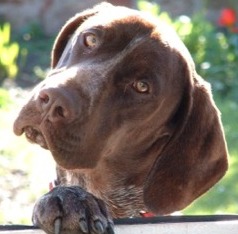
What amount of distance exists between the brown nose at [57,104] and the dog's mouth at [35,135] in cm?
12

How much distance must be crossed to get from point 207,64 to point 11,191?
10.9 feet

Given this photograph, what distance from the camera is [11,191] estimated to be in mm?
6363

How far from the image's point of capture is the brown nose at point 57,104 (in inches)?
149

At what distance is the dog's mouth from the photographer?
395cm

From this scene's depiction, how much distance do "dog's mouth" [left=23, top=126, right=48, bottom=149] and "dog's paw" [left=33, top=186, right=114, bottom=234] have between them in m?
0.29

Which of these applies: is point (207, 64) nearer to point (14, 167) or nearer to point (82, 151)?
point (14, 167)

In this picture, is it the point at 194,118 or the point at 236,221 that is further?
the point at 194,118

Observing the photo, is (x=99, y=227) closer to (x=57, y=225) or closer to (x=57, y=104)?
(x=57, y=225)

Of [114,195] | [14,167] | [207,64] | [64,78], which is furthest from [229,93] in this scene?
[64,78]

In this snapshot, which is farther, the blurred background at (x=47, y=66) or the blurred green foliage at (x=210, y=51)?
the blurred green foliage at (x=210, y=51)

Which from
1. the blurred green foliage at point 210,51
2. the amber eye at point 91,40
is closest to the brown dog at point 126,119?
the amber eye at point 91,40

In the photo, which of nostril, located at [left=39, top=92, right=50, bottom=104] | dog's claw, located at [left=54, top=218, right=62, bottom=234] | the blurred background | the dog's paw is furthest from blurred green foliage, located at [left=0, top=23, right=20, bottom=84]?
dog's claw, located at [left=54, top=218, right=62, bottom=234]

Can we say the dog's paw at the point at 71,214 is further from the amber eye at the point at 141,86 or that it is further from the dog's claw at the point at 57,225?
the amber eye at the point at 141,86

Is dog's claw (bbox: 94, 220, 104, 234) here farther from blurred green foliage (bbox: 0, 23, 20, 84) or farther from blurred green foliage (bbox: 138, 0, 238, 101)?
blurred green foliage (bbox: 138, 0, 238, 101)
